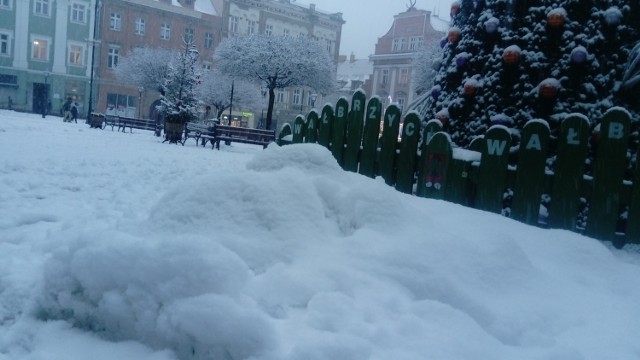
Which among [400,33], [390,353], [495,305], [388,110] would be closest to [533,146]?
[388,110]

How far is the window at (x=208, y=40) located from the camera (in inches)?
1761

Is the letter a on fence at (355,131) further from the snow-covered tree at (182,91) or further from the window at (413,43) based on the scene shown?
the window at (413,43)

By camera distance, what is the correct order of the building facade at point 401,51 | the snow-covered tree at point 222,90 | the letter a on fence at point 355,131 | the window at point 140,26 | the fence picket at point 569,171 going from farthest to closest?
the building facade at point 401,51 → the window at point 140,26 → the snow-covered tree at point 222,90 → the letter a on fence at point 355,131 → the fence picket at point 569,171

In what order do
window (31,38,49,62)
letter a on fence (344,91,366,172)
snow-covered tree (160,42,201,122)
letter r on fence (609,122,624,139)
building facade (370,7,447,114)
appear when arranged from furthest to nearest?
building facade (370,7,447,114) < window (31,38,49,62) < snow-covered tree (160,42,201,122) < letter a on fence (344,91,366,172) < letter r on fence (609,122,624,139)

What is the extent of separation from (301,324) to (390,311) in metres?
0.41

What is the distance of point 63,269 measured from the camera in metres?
2.17

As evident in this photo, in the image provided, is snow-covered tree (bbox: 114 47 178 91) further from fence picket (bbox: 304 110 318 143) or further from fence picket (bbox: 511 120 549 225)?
fence picket (bbox: 511 120 549 225)

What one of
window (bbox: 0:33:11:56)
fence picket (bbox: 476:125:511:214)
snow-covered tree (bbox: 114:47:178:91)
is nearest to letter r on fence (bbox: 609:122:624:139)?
fence picket (bbox: 476:125:511:214)

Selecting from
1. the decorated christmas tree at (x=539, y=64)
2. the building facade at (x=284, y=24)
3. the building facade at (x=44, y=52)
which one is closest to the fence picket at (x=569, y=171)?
the decorated christmas tree at (x=539, y=64)

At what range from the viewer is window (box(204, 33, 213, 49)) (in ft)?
147

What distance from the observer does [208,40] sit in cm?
4494

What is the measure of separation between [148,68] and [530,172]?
33.2 meters

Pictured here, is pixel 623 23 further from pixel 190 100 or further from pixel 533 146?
pixel 190 100

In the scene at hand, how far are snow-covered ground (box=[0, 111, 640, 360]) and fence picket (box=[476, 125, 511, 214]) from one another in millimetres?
761
